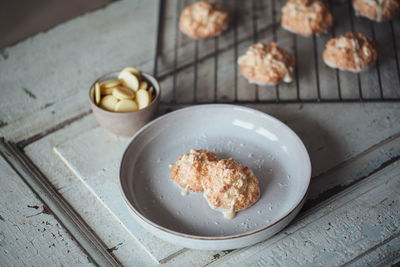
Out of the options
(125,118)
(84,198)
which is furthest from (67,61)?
(84,198)

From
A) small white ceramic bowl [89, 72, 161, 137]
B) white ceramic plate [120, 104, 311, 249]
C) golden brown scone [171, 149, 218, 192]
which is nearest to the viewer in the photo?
white ceramic plate [120, 104, 311, 249]

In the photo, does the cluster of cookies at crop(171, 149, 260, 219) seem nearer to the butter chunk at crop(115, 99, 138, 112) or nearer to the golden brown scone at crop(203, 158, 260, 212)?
the golden brown scone at crop(203, 158, 260, 212)

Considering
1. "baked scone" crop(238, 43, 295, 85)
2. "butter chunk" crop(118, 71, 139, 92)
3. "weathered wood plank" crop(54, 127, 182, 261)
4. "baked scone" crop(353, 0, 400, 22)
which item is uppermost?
"baked scone" crop(353, 0, 400, 22)

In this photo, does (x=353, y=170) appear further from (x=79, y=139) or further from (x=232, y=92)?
(x=79, y=139)

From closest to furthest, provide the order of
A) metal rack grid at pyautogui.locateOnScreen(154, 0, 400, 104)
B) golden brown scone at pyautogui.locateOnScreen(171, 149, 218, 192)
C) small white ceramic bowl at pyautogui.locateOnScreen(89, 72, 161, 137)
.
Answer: golden brown scone at pyautogui.locateOnScreen(171, 149, 218, 192)
small white ceramic bowl at pyautogui.locateOnScreen(89, 72, 161, 137)
metal rack grid at pyautogui.locateOnScreen(154, 0, 400, 104)

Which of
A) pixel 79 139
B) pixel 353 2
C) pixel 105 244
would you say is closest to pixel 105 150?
pixel 79 139

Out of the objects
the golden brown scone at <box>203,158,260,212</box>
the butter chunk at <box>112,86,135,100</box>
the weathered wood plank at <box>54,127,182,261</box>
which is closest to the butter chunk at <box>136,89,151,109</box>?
the butter chunk at <box>112,86,135,100</box>

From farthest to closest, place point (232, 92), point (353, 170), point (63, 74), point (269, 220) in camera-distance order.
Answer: point (63, 74)
point (232, 92)
point (353, 170)
point (269, 220)
